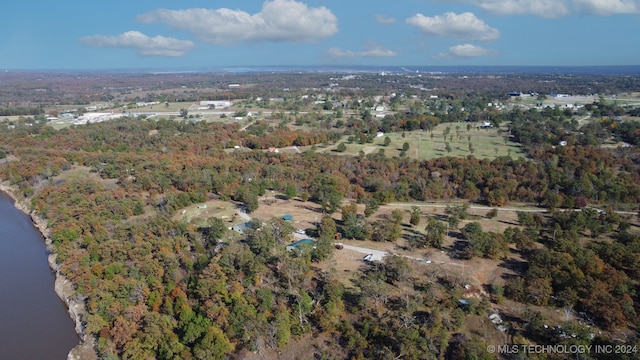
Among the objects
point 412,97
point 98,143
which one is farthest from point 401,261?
point 412,97

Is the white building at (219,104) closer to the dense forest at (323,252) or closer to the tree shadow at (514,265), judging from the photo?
the dense forest at (323,252)

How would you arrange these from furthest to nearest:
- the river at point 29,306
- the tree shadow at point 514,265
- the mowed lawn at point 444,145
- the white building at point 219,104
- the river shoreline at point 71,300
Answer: the white building at point 219,104
the mowed lawn at point 444,145
the tree shadow at point 514,265
the river at point 29,306
the river shoreline at point 71,300

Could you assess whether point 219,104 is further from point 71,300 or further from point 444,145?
point 71,300

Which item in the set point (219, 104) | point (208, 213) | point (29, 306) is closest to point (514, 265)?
point (208, 213)

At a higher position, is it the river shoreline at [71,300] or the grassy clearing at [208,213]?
the grassy clearing at [208,213]

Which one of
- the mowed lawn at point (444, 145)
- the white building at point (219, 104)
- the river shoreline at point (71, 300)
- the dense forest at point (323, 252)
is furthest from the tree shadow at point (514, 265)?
the white building at point (219, 104)

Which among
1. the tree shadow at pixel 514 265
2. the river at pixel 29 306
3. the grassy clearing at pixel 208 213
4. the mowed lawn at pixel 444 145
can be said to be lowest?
the river at pixel 29 306

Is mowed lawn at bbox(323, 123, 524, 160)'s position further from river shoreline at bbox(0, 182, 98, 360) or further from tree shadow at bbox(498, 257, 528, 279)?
river shoreline at bbox(0, 182, 98, 360)

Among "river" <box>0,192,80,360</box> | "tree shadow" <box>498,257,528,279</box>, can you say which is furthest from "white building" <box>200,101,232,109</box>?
"tree shadow" <box>498,257,528,279</box>
